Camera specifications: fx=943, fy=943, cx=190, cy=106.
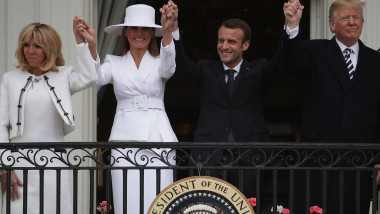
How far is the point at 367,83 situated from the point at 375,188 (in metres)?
0.80

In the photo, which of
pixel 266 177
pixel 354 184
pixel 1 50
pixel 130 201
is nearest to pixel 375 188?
pixel 354 184

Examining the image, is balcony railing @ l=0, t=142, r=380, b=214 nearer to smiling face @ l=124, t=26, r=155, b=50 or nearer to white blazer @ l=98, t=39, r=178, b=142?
white blazer @ l=98, t=39, r=178, b=142

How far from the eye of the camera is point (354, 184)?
6.52 meters

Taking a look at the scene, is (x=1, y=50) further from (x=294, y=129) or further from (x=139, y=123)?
(x=294, y=129)

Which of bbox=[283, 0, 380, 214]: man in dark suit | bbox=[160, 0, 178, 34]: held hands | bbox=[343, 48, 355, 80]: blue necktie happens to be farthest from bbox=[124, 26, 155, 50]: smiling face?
bbox=[343, 48, 355, 80]: blue necktie

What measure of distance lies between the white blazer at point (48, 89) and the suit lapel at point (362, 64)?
5.95ft

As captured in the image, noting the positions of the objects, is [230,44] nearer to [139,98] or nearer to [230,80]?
[230,80]

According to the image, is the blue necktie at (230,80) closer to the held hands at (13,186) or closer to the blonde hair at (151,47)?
the blonde hair at (151,47)

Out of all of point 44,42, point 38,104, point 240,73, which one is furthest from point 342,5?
point 38,104

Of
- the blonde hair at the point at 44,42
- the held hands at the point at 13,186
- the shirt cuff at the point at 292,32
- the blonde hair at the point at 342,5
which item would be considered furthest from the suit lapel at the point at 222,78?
the held hands at the point at 13,186

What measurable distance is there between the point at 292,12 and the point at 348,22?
62 cm

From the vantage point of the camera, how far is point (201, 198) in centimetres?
593

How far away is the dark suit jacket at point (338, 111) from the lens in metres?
6.53

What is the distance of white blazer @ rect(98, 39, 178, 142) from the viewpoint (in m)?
6.75
